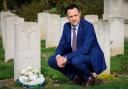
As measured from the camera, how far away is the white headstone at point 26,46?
10.8 m

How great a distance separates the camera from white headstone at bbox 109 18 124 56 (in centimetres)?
1485

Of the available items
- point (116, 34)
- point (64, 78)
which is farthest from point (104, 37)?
point (116, 34)

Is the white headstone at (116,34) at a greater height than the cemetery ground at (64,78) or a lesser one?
greater

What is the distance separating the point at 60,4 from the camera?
94.2ft

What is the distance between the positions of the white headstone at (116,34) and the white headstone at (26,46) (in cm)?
429

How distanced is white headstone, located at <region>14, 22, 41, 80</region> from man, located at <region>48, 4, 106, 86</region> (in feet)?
3.21

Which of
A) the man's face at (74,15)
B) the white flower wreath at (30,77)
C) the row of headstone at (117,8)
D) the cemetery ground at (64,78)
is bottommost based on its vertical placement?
the cemetery ground at (64,78)

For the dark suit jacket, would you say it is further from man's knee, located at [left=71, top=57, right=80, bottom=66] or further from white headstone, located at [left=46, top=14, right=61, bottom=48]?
white headstone, located at [left=46, top=14, right=61, bottom=48]

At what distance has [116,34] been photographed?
15.0m

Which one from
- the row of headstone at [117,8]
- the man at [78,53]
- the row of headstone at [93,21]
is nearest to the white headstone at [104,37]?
the row of headstone at [93,21]

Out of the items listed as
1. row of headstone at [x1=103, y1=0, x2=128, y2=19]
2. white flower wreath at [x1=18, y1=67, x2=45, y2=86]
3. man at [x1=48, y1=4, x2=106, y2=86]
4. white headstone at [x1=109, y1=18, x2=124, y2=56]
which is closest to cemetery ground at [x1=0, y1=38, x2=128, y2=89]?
white flower wreath at [x1=18, y1=67, x2=45, y2=86]

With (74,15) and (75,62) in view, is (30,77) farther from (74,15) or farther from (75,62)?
(74,15)

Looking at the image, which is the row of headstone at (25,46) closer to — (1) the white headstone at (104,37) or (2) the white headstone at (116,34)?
(1) the white headstone at (104,37)

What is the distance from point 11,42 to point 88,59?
4772 millimetres
